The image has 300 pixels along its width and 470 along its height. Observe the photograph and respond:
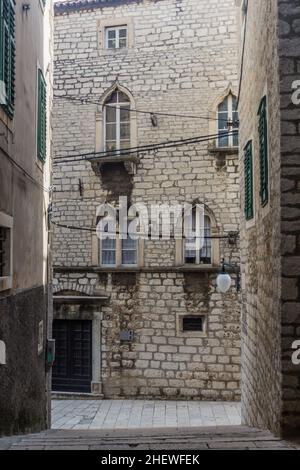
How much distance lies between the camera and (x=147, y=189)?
43.0 feet

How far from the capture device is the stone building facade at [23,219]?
5.38m

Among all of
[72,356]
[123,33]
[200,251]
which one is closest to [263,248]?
[200,251]

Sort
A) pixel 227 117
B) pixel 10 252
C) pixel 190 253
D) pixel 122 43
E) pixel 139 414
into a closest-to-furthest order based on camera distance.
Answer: pixel 10 252
pixel 139 414
pixel 190 253
pixel 227 117
pixel 122 43

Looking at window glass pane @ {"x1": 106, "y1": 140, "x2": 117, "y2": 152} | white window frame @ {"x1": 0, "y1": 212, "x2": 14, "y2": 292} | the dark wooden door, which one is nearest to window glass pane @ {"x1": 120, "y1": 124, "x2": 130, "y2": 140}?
window glass pane @ {"x1": 106, "y1": 140, "x2": 117, "y2": 152}

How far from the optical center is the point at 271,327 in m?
4.89

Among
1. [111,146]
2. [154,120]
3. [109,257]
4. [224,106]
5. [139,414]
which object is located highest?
[224,106]

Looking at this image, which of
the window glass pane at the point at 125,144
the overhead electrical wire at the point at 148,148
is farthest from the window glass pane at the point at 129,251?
the window glass pane at the point at 125,144

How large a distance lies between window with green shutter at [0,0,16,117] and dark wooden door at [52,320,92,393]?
27.9 ft

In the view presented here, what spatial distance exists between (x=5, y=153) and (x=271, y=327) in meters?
3.49

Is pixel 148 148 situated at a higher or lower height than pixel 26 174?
higher

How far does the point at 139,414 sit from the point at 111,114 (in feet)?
26.5

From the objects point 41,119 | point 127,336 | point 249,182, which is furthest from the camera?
point 127,336

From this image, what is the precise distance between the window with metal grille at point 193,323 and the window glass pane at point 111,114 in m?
5.93

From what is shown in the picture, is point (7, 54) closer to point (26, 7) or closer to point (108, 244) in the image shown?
point (26, 7)
